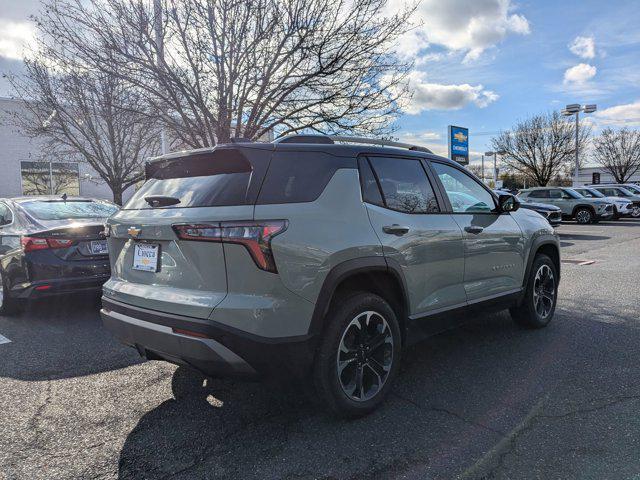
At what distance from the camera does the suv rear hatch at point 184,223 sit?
9.02 feet

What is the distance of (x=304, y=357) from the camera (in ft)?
9.23

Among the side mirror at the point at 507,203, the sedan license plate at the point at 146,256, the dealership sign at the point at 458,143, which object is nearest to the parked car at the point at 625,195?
the dealership sign at the point at 458,143

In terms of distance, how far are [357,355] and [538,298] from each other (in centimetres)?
291

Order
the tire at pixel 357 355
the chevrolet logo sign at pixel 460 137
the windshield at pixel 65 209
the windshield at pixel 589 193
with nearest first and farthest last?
the tire at pixel 357 355 < the windshield at pixel 65 209 < the chevrolet logo sign at pixel 460 137 < the windshield at pixel 589 193

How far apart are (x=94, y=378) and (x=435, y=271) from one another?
2.86m

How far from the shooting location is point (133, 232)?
3.17 m

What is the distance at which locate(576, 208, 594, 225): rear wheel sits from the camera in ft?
72.2

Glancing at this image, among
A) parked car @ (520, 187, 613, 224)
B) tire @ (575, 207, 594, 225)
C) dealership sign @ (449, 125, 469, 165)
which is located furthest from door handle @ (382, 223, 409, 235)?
tire @ (575, 207, 594, 225)

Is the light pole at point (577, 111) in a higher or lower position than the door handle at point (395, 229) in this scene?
higher

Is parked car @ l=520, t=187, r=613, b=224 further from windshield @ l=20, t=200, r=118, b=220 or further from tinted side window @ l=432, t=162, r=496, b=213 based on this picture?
windshield @ l=20, t=200, r=118, b=220

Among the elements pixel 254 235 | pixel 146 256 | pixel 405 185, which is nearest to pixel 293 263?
pixel 254 235

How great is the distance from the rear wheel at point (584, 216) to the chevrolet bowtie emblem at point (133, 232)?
23174 millimetres

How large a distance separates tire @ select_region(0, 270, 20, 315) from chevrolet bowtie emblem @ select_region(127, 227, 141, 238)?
3.48m

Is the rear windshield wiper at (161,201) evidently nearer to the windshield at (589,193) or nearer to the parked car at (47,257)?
the parked car at (47,257)
